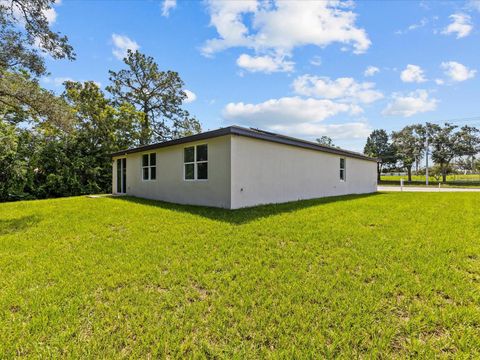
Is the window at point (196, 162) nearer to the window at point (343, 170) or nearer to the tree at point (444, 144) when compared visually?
the window at point (343, 170)

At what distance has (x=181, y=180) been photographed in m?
9.64

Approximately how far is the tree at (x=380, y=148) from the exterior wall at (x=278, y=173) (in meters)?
32.1

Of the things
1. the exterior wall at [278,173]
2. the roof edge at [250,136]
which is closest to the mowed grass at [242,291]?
the exterior wall at [278,173]

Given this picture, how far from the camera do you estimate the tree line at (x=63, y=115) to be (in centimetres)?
805

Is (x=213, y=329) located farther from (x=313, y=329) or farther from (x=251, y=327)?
(x=313, y=329)

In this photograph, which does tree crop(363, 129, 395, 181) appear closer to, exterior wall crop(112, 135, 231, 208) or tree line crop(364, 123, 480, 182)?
tree line crop(364, 123, 480, 182)

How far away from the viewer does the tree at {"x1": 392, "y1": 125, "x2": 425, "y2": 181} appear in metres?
37.2

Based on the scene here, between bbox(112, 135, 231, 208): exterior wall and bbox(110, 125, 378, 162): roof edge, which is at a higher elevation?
bbox(110, 125, 378, 162): roof edge

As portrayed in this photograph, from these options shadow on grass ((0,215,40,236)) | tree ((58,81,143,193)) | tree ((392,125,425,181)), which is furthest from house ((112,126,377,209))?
tree ((392,125,425,181))

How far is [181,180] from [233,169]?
273 centimetres

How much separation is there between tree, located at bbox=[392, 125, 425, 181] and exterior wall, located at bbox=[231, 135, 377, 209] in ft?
103

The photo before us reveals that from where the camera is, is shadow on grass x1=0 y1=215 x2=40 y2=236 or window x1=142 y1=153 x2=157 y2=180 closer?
shadow on grass x1=0 y1=215 x2=40 y2=236

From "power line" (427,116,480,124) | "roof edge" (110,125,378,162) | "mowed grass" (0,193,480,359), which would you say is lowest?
"mowed grass" (0,193,480,359)

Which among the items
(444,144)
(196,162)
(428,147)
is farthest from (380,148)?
(196,162)
